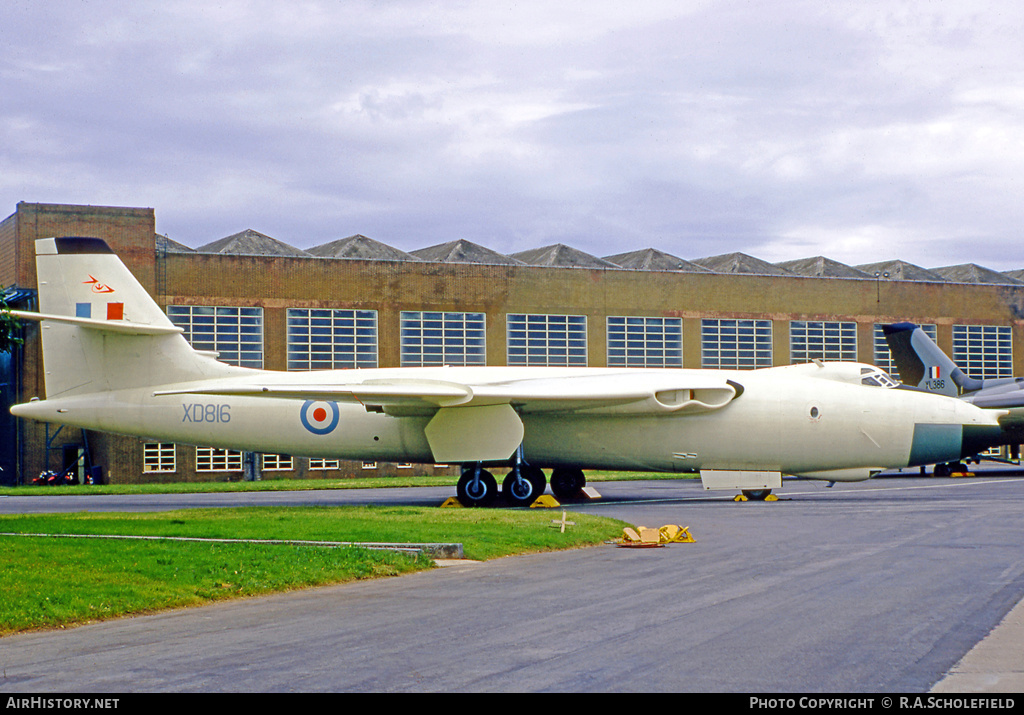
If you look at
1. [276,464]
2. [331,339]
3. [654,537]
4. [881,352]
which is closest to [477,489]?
[654,537]

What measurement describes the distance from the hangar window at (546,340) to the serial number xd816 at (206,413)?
23.5 m

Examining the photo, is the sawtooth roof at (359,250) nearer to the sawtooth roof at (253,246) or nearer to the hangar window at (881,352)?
the sawtooth roof at (253,246)

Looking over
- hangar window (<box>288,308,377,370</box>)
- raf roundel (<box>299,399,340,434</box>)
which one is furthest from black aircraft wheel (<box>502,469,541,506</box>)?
hangar window (<box>288,308,377,370</box>)

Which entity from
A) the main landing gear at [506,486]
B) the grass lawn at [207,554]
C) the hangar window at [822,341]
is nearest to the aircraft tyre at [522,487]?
the main landing gear at [506,486]

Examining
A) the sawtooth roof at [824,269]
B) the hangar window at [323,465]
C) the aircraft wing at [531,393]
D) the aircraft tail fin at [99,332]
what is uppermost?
the sawtooth roof at [824,269]

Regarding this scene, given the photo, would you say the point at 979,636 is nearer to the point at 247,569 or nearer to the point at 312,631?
the point at 312,631

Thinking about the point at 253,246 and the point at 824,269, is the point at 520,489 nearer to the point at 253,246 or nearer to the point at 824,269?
the point at 253,246

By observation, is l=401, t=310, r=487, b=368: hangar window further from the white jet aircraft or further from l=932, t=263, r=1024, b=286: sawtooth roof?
l=932, t=263, r=1024, b=286: sawtooth roof

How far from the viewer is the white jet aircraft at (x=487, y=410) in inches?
955

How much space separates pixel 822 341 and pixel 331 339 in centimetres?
2471

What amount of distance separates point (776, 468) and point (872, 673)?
18.2 metres

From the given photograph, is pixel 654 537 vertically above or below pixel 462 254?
below

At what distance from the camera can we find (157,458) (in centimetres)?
4462
